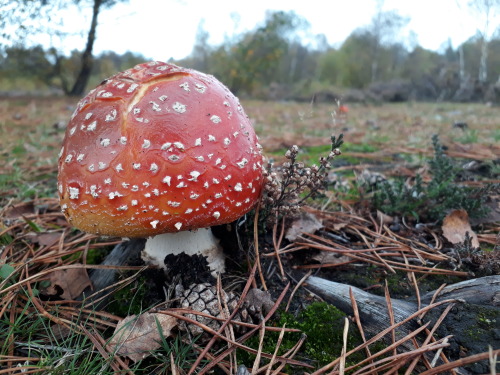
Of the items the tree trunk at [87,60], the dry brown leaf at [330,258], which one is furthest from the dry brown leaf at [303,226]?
the tree trunk at [87,60]

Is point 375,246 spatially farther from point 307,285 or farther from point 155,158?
point 155,158

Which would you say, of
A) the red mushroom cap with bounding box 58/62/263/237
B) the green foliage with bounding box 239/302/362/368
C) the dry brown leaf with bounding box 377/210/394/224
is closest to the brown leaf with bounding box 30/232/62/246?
the red mushroom cap with bounding box 58/62/263/237

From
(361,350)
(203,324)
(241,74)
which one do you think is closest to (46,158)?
(203,324)

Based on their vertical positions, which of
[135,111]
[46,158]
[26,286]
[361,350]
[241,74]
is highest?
[241,74]

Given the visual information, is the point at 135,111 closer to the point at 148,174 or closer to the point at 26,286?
the point at 148,174

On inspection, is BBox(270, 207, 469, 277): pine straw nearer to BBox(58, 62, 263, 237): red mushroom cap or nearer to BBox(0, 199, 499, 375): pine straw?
BBox(0, 199, 499, 375): pine straw

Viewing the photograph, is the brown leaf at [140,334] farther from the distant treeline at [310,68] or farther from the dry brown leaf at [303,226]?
the distant treeline at [310,68]

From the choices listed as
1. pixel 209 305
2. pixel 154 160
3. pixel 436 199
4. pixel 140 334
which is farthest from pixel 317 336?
pixel 436 199
